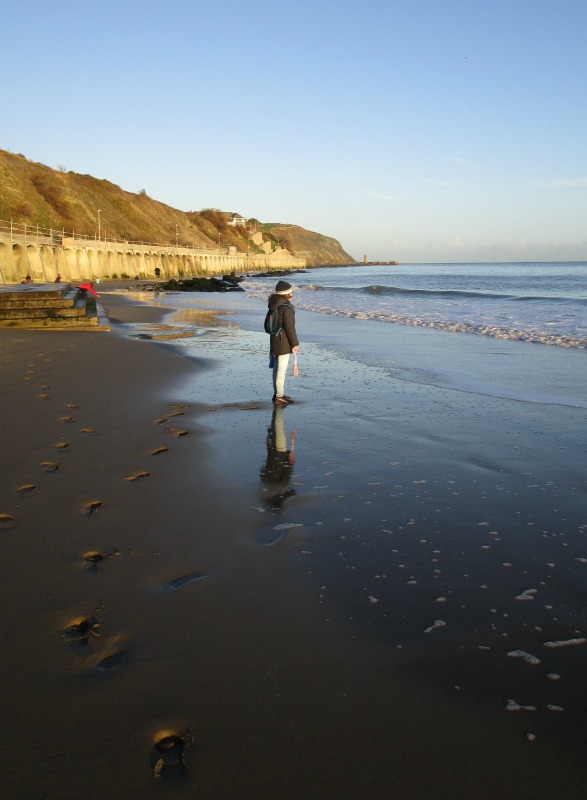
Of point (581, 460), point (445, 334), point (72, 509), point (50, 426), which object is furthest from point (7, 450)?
point (445, 334)

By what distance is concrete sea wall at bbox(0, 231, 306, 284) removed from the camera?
36.8 m

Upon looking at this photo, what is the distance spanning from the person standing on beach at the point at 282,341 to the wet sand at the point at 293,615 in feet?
5.89

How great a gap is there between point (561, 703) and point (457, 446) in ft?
11.6

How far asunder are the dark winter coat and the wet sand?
2.07 m

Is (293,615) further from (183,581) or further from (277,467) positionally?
(277,467)

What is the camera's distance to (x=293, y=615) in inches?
109

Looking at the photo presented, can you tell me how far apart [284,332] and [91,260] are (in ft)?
169

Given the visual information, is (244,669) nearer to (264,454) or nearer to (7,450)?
(264,454)

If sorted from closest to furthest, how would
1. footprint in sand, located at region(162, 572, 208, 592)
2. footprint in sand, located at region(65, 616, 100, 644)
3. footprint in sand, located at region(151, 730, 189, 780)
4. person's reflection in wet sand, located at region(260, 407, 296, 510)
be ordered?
1. footprint in sand, located at region(151, 730, 189, 780)
2. footprint in sand, located at region(65, 616, 100, 644)
3. footprint in sand, located at region(162, 572, 208, 592)
4. person's reflection in wet sand, located at region(260, 407, 296, 510)

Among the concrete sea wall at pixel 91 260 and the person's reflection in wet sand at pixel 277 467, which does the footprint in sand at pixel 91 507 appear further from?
the concrete sea wall at pixel 91 260

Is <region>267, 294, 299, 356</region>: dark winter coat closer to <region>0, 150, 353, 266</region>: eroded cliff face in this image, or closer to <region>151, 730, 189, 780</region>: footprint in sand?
<region>151, 730, 189, 780</region>: footprint in sand

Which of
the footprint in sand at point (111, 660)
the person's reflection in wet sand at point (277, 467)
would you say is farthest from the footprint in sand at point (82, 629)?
the person's reflection in wet sand at point (277, 467)

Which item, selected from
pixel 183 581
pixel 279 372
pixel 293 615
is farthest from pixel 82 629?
pixel 279 372

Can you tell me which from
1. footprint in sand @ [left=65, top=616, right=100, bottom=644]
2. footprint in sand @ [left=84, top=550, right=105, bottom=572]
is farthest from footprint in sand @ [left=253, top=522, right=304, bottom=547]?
footprint in sand @ [left=65, top=616, right=100, bottom=644]
